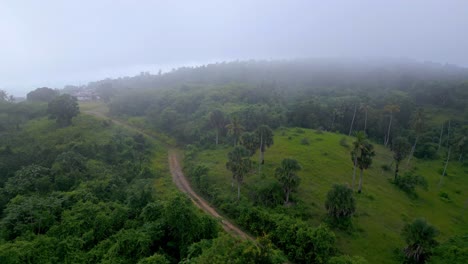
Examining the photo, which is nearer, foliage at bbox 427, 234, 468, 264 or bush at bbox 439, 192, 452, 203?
foliage at bbox 427, 234, 468, 264

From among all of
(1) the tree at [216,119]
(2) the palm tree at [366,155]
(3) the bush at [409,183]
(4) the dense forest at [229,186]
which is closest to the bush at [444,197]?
(4) the dense forest at [229,186]

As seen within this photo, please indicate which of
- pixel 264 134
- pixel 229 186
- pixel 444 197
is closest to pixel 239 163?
pixel 229 186

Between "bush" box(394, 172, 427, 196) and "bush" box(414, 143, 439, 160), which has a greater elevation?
"bush" box(394, 172, 427, 196)

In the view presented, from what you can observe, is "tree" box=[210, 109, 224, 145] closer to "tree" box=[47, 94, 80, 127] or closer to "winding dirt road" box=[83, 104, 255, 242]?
"winding dirt road" box=[83, 104, 255, 242]

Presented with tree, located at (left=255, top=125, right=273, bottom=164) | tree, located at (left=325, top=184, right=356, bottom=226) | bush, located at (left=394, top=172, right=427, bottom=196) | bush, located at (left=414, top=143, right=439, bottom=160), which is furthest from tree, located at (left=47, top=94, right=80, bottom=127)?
bush, located at (left=414, top=143, right=439, bottom=160)

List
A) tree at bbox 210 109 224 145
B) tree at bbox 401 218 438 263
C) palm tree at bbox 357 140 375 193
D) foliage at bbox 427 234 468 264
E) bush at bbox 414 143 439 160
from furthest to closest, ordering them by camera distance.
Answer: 1. bush at bbox 414 143 439 160
2. tree at bbox 210 109 224 145
3. palm tree at bbox 357 140 375 193
4. foliage at bbox 427 234 468 264
5. tree at bbox 401 218 438 263

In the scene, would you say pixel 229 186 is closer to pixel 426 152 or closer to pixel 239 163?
pixel 239 163

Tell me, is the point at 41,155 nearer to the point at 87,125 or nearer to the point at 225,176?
the point at 87,125
